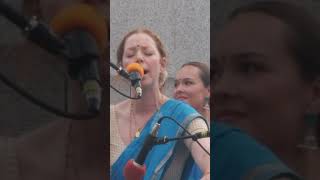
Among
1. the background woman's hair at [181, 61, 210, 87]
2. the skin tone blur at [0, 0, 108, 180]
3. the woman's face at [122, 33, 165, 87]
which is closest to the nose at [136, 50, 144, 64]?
the woman's face at [122, 33, 165, 87]

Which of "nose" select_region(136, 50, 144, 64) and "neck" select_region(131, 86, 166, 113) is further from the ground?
"nose" select_region(136, 50, 144, 64)

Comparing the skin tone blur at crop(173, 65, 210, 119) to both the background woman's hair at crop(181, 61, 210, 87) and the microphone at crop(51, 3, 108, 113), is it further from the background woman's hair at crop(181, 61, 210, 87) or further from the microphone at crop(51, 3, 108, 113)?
the microphone at crop(51, 3, 108, 113)

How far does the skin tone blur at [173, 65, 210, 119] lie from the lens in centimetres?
121

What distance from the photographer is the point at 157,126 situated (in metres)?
1.22

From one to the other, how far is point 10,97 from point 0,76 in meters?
0.12

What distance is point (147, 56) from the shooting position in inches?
48.9

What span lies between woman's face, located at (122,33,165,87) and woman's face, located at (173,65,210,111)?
51 mm

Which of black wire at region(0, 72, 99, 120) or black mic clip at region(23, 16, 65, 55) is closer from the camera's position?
black mic clip at region(23, 16, 65, 55)

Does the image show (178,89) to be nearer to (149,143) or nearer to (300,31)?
(149,143)

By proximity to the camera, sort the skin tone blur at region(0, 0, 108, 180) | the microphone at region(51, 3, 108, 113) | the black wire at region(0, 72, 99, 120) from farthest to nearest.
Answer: the skin tone blur at region(0, 0, 108, 180)
the black wire at region(0, 72, 99, 120)
the microphone at region(51, 3, 108, 113)

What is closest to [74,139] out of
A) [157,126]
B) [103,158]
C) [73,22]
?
[103,158]

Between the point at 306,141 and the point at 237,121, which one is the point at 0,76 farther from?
the point at 306,141

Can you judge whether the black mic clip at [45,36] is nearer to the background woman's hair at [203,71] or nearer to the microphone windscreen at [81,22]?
the microphone windscreen at [81,22]

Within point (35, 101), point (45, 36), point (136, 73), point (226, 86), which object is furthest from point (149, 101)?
point (45, 36)
